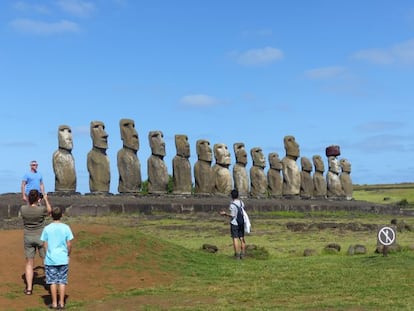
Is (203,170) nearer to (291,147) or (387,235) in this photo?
(291,147)

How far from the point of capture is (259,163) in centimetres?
3588

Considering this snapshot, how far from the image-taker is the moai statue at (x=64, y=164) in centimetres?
2520

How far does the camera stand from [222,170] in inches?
1283

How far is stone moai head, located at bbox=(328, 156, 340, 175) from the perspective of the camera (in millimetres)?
42219

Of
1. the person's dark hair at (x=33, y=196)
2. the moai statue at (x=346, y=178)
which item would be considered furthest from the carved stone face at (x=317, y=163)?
the person's dark hair at (x=33, y=196)

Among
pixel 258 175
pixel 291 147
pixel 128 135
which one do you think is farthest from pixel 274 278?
pixel 291 147

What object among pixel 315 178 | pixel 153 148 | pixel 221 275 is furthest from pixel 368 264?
pixel 315 178

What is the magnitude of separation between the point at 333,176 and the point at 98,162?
19648mm

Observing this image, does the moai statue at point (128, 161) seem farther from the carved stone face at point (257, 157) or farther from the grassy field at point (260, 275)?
the carved stone face at point (257, 157)

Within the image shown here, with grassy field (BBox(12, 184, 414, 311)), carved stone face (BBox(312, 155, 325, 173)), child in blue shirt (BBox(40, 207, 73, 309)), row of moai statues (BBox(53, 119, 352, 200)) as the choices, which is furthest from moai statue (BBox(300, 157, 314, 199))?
child in blue shirt (BBox(40, 207, 73, 309))

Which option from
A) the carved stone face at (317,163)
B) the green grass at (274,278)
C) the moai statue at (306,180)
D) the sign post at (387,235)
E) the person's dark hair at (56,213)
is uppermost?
the carved stone face at (317,163)

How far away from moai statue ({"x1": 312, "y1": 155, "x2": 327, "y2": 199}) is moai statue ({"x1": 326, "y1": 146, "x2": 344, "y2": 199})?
2.58ft

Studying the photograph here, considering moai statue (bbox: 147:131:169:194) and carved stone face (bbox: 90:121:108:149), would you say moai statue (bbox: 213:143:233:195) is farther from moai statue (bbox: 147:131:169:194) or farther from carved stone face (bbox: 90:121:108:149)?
carved stone face (bbox: 90:121:108:149)

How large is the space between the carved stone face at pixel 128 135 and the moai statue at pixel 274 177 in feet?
36.2
